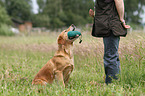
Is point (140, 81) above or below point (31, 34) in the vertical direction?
below

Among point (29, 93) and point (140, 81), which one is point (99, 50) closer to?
point (140, 81)

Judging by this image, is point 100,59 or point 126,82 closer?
point 126,82

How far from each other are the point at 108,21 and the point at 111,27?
13 cm

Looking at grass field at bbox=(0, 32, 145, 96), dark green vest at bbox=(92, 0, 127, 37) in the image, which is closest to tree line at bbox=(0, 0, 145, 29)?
grass field at bbox=(0, 32, 145, 96)

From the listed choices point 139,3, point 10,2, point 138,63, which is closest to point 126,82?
point 138,63

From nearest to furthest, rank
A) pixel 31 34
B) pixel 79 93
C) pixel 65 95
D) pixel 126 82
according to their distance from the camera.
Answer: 1. pixel 65 95
2. pixel 79 93
3. pixel 126 82
4. pixel 31 34

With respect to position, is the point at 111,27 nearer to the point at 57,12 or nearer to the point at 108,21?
the point at 108,21

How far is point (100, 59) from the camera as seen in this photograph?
4281mm

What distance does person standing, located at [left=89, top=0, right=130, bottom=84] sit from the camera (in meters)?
3.01

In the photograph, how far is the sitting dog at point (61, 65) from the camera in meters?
3.07

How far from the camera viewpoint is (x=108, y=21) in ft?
10.1

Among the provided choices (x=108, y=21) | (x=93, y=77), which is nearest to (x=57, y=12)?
(x=93, y=77)

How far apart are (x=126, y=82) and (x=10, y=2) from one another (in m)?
57.1

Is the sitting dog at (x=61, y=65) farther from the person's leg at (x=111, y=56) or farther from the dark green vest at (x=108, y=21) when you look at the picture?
the person's leg at (x=111, y=56)
